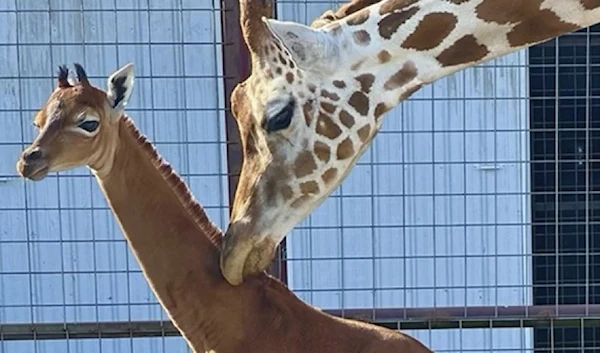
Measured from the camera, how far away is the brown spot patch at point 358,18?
8.82ft

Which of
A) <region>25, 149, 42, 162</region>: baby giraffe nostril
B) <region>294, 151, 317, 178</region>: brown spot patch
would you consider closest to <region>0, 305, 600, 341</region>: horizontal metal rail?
<region>25, 149, 42, 162</region>: baby giraffe nostril

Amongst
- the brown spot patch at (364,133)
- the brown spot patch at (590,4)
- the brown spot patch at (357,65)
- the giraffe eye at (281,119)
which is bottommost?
the brown spot patch at (364,133)

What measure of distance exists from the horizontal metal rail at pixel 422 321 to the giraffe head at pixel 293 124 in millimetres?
1740

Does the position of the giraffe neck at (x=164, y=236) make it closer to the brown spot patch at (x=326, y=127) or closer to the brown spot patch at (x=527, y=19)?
the brown spot patch at (x=326, y=127)

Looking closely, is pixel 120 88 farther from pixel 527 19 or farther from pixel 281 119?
pixel 527 19

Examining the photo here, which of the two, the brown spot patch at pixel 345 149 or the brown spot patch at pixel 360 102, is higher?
the brown spot patch at pixel 360 102

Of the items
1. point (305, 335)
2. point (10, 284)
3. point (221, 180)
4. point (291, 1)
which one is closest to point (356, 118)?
point (305, 335)

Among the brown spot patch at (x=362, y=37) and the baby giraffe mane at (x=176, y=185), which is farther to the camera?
the baby giraffe mane at (x=176, y=185)

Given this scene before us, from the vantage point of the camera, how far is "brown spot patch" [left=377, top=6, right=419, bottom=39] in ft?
8.76

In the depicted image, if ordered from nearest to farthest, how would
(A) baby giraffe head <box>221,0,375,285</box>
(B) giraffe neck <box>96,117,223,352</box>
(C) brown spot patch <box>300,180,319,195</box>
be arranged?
(A) baby giraffe head <box>221,0,375,285</box> < (C) brown spot patch <box>300,180,319,195</box> < (B) giraffe neck <box>96,117,223,352</box>

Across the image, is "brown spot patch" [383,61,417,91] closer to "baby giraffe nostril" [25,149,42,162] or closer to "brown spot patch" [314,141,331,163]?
"brown spot patch" [314,141,331,163]

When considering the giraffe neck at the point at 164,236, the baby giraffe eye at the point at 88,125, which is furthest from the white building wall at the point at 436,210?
the baby giraffe eye at the point at 88,125

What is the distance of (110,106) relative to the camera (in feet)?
11.8

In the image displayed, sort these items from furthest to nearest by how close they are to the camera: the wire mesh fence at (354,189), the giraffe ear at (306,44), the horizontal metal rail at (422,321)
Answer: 1. the wire mesh fence at (354,189)
2. the horizontal metal rail at (422,321)
3. the giraffe ear at (306,44)
